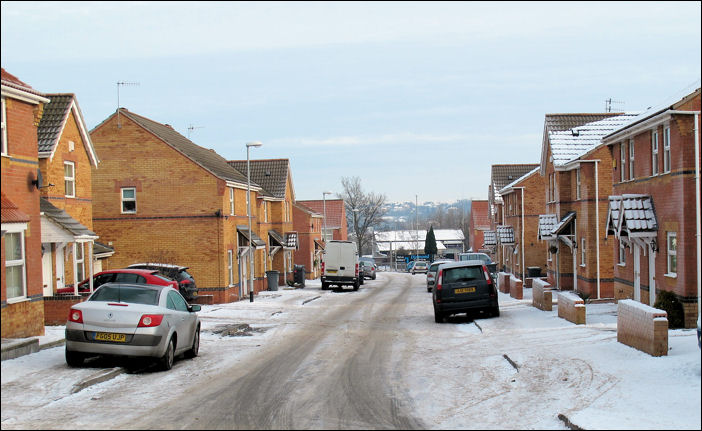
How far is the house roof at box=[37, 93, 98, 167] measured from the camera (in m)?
20.8

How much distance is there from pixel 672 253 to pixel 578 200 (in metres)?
12.6

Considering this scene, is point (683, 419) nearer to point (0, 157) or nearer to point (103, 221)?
point (0, 157)

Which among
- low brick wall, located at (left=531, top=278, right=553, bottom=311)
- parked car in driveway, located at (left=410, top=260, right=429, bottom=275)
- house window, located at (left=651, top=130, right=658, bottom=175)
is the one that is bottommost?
parked car in driveway, located at (left=410, top=260, right=429, bottom=275)

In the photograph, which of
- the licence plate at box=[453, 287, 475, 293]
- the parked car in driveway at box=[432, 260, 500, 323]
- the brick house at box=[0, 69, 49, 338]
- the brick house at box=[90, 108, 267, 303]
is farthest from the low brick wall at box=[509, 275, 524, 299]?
the brick house at box=[0, 69, 49, 338]

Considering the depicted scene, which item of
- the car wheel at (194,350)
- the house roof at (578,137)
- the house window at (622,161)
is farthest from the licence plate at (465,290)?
the house roof at (578,137)

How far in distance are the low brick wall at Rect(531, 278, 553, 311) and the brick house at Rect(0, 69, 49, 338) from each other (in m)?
14.6

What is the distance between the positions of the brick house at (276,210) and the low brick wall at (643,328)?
30.3 meters

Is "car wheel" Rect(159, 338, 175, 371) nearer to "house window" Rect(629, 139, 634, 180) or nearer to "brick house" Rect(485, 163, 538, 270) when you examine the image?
"house window" Rect(629, 139, 634, 180)

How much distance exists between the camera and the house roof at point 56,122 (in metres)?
20.8

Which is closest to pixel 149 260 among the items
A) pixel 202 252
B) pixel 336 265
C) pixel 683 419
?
pixel 202 252

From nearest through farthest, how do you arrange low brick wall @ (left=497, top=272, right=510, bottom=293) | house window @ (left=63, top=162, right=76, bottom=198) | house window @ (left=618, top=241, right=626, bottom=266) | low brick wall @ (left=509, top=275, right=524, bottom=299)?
house window @ (left=63, top=162, right=76, bottom=198) < house window @ (left=618, top=241, right=626, bottom=266) < low brick wall @ (left=509, top=275, right=524, bottom=299) < low brick wall @ (left=497, top=272, right=510, bottom=293)

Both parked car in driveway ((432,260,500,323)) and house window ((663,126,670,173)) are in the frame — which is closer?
house window ((663,126,670,173))

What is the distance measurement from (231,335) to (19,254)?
19.7ft

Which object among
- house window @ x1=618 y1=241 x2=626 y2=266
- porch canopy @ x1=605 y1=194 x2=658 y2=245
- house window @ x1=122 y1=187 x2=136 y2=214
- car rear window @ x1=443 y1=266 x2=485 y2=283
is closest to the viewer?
porch canopy @ x1=605 y1=194 x2=658 y2=245
